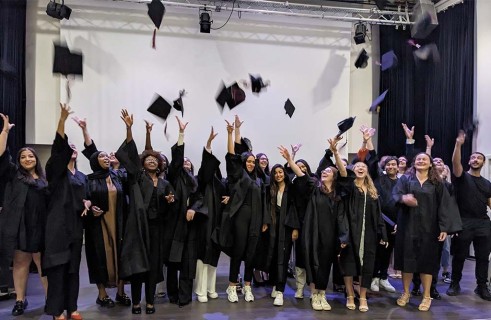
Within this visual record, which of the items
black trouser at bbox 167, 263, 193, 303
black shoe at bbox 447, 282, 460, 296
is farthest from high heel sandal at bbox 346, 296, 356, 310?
black trouser at bbox 167, 263, 193, 303

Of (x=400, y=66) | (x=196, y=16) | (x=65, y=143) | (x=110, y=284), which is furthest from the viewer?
(x=400, y=66)

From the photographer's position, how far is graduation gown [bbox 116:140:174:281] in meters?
3.65

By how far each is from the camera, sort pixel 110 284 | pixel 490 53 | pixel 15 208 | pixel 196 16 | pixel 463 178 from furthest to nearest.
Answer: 1. pixel 196 16
2. pixel 490 53
3. pixel 463 178
4. pixel 110 284
5. pixel 15 208

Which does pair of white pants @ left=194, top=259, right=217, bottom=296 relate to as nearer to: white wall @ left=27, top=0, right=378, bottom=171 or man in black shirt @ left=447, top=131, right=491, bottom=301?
man in black shirt @ left=447, top=131, right=491, bottom=301

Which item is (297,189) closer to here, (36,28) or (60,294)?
(60,294)

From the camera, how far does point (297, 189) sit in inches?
168

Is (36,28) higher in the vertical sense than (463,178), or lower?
higher

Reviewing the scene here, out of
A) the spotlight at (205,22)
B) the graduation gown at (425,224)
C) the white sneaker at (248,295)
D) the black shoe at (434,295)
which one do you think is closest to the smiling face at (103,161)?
the white sneaker at (248,295)

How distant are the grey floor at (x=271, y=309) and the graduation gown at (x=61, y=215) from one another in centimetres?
77

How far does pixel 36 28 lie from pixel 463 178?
682 cm

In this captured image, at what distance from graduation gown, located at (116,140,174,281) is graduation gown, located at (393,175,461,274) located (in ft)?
7.67

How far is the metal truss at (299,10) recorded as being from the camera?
7.28 metres

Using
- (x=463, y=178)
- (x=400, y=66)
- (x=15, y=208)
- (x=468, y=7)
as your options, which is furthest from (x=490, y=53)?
(x=15, y=208)

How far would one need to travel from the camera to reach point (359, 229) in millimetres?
4020
